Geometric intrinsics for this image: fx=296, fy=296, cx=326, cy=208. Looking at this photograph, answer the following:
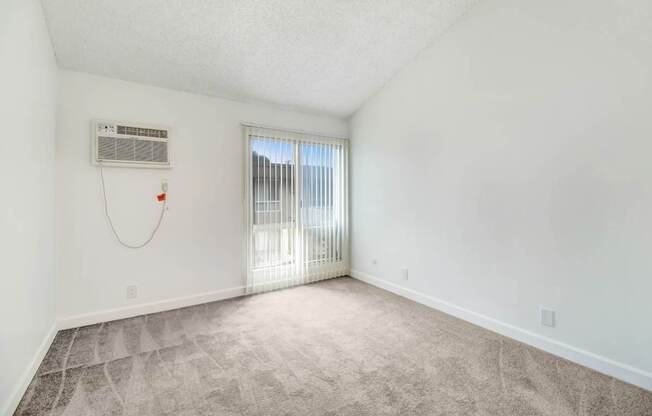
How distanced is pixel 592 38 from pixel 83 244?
4.41 meters

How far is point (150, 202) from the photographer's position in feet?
9.87

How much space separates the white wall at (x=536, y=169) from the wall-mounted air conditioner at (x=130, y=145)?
8.63ft

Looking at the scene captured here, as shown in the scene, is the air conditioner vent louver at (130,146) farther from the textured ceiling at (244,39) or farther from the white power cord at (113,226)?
the textured ceiling at (244,39)

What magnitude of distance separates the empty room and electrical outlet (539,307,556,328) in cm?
2

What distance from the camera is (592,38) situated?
2.06 meters

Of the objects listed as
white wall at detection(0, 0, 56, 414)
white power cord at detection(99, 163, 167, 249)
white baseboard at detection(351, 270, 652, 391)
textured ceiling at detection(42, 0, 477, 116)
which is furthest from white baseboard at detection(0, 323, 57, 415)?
white baseboard at detection(351, 270, 652, 391)

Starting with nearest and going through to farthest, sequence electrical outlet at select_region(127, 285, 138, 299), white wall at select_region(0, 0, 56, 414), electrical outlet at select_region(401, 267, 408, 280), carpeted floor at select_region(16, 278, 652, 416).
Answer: white wall at select_region(0, 0, 56, 414)
carpeted floor at select_region(16, 278, 652, 416)
electrical outlet at select_region(127, 285, 138, 299)
electrical outlet at select_region(401, 267, 408, 280)

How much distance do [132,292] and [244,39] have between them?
266 centimetres

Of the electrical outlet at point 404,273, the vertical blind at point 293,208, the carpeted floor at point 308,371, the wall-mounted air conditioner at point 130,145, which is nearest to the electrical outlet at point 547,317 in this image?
the carpeted floor at point 308,371

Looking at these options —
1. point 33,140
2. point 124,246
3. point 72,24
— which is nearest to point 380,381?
point 124,246

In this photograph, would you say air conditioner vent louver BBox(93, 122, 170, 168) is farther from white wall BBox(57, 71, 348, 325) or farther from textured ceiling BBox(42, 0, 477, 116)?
textured ceiling BBox(42, 0, 477, 116)

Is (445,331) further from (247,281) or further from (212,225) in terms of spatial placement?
(212,225)

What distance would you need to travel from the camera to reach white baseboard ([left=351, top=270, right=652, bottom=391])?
1909 mm

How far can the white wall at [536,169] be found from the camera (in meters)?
1.92
